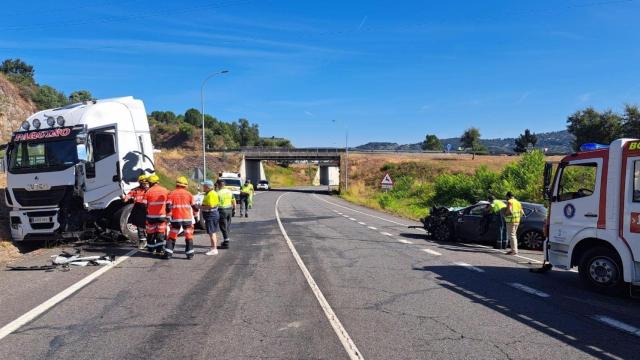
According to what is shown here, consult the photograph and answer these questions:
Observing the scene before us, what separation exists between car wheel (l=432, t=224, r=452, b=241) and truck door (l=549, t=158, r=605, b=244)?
6.37 metres

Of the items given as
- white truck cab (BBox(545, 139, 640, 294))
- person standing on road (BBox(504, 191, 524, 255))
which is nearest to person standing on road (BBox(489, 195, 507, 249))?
person standing on road (BBox(504, 191, 524, 255))

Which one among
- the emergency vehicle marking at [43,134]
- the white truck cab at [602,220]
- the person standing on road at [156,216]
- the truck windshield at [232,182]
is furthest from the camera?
the truck windshield at [232,182]

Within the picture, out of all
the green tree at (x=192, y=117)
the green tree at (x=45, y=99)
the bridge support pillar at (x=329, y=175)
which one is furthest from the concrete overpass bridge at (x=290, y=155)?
the green tree at (x=192, y=117)

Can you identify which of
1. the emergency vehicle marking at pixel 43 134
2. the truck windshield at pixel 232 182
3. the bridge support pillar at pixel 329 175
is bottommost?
the bridge support pillar at pixel 329 175

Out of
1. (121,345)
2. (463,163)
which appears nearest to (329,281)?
(121,345)

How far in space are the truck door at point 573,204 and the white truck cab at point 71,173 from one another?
32.2ft

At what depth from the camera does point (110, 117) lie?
528 inches

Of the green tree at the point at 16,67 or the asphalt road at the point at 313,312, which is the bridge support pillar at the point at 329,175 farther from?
the asphalt road at the point at 313,312

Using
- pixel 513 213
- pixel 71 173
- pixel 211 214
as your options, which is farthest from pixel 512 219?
pixel 71 173

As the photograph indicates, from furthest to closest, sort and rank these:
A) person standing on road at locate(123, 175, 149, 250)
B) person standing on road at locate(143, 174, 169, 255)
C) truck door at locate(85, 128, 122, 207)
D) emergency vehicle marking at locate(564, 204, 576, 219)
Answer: truck door at locate(85, 128, 122, 207)
person standing on road at locate(123, 175, 149, 250)
person standing on road at locate(143, 174, 169, 255)
emergency vehicle marking at locate(564, 204, 576, 219)

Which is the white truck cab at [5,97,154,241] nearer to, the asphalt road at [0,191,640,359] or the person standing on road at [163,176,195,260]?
the asphalt road at [0,191,640,359]

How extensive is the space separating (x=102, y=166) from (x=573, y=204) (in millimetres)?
10700

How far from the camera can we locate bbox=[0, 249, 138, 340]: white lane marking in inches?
232

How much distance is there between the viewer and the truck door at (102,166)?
12.6m
